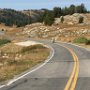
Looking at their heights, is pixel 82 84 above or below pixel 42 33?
above

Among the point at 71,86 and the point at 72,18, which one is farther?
the point at 72,18

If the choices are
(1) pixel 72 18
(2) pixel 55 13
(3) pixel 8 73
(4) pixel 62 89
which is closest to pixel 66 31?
(1) pixel 72 18

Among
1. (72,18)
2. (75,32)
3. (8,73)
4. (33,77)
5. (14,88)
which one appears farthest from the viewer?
(72,18)

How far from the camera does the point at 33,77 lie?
20.1 m

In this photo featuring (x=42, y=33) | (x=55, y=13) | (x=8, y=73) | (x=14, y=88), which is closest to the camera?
(x=14, y=88)

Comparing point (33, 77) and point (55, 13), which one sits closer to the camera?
point (33, 77)

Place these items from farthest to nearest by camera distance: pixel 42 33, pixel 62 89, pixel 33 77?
1. pixel 42 33
2. pixel 33 77
3. pixel 62 89

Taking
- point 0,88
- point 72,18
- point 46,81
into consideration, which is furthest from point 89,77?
point 72,18

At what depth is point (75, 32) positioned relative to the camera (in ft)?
362

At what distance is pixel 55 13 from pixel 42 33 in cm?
6832

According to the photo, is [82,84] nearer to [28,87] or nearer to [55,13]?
[28,87]

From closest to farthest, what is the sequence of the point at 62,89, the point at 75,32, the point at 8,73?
1. the point at 62,89
2. the point at 8,73
3. the point at 75,32

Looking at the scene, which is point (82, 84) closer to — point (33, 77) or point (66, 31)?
point (33, 77)

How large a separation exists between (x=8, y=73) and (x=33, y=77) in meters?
2.79
